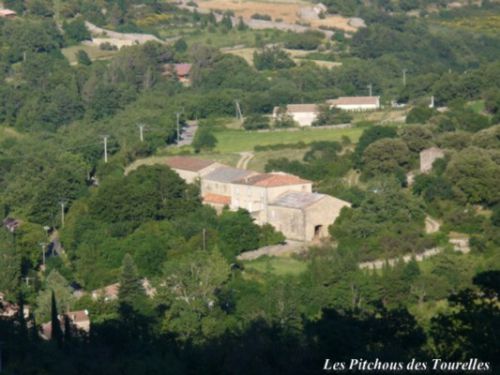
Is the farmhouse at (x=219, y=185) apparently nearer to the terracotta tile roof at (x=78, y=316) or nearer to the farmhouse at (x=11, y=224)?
the farmhouse at (x=11, y=224)

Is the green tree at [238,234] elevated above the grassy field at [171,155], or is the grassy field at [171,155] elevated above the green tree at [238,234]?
the green tree at [238,234]

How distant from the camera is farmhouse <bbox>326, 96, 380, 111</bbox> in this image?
62.7 meters

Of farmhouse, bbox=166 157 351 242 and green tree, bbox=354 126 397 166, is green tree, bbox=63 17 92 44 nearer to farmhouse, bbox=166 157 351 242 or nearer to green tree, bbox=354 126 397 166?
green tree, bbox=354 126 397 166

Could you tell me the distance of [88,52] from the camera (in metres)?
76.6

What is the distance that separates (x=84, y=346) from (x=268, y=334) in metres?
3.19

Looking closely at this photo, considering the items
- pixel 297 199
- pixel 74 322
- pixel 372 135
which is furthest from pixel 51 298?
pixel 372 135

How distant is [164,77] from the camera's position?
7206 cm

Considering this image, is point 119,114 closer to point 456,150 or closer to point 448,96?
point 448,96

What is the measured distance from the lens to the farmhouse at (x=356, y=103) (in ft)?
206

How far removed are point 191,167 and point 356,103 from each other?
14.8 metres

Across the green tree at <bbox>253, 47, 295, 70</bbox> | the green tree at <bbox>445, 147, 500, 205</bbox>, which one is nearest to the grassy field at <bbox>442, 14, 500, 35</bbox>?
the green tree at <bbox>253, 47, 295, 70</bbox>

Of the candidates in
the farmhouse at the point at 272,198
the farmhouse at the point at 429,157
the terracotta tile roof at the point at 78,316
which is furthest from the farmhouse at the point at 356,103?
the terracotta tile roof at the point at 78,316

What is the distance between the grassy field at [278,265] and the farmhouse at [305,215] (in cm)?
204

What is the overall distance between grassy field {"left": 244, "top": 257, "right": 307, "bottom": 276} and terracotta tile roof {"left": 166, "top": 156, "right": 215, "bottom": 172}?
8.14 meters
